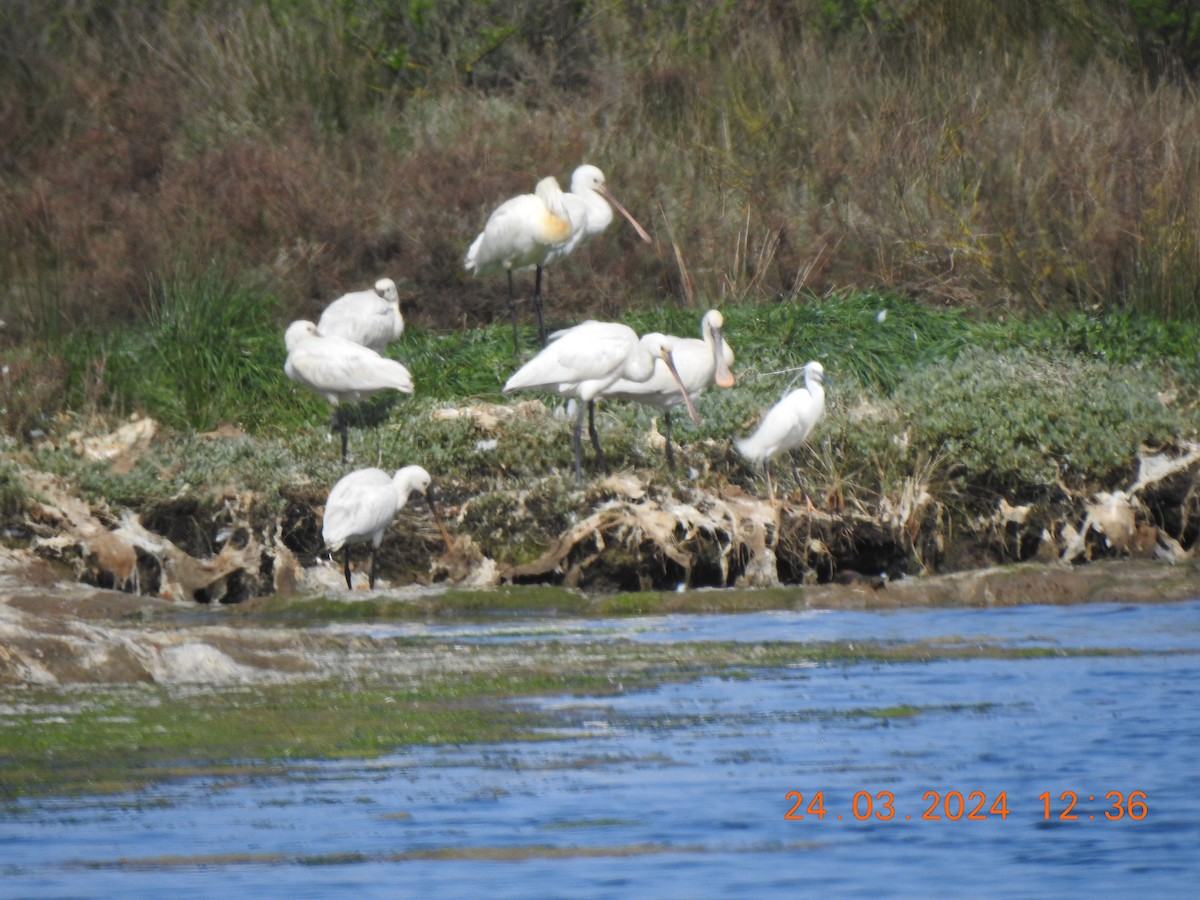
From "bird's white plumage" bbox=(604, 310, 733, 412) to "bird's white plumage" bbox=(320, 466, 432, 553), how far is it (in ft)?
5.93

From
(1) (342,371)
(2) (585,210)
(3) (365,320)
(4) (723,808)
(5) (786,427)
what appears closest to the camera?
(4) (723,808)

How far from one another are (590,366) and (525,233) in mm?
2847

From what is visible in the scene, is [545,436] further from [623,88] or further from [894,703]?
[623,88]

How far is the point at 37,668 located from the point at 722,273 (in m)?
9.39

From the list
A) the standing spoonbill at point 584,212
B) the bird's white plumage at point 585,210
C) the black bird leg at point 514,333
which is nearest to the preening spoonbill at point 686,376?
the black bird leg at point 514,333

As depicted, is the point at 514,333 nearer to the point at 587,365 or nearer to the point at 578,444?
the point at 587,365

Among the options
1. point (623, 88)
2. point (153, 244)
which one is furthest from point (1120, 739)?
point (623, 88)

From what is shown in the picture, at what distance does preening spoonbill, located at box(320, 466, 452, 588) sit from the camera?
34.4 feet

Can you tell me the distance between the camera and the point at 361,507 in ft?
34.5

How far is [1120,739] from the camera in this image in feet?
21.9

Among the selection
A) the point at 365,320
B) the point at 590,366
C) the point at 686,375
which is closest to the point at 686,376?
the point at 686,375

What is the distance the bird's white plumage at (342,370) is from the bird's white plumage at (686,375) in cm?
132

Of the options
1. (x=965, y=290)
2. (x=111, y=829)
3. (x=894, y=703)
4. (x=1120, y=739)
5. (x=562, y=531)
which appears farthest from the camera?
(x=965, y=290)

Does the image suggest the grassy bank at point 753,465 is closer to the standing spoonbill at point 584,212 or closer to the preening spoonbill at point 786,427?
the preening spoonbill at point 786,427
